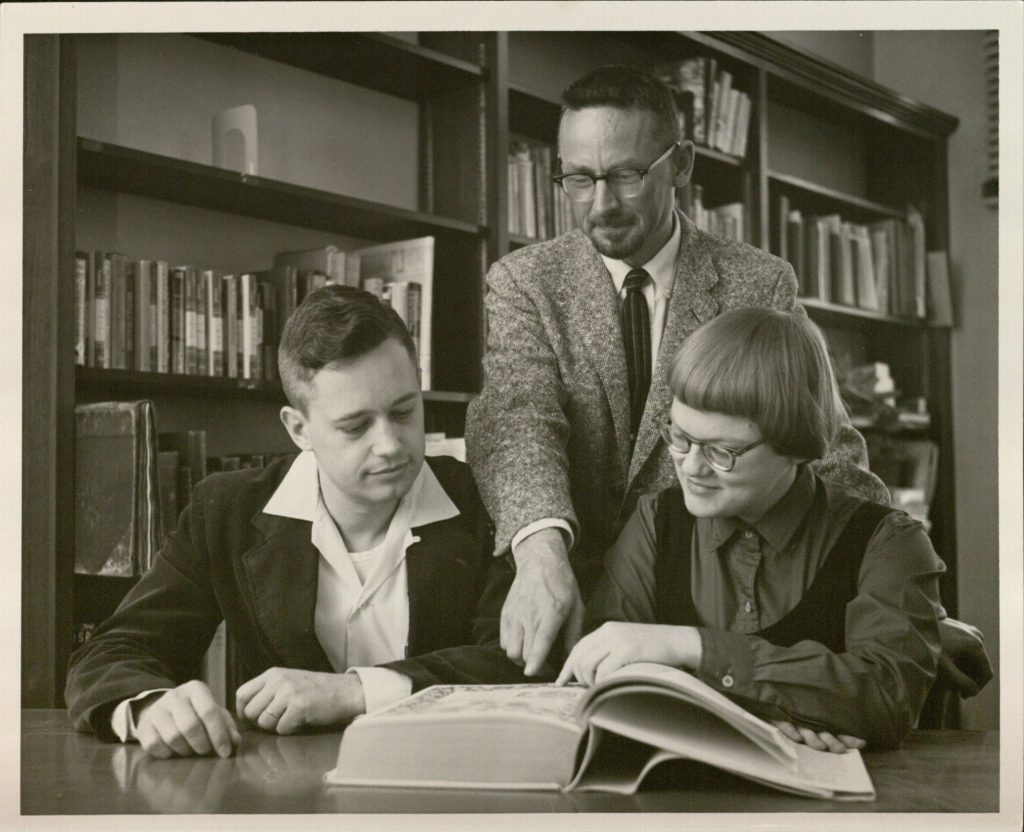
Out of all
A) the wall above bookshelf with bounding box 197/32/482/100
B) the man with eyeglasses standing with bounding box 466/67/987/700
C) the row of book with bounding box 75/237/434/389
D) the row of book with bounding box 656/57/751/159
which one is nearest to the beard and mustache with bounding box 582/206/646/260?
the man with eyeglasses standing with bounding box 466/67/987/700

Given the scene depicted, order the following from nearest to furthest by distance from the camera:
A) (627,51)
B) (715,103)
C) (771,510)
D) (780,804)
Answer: (780,804), (771,510), (627,51), (715,103)

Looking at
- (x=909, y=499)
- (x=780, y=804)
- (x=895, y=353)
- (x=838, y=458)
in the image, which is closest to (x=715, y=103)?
(x=895, y=353)

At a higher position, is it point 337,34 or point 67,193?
point 337,34

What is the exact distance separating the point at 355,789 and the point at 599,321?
0.68 meters

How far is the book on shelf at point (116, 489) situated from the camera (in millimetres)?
1456

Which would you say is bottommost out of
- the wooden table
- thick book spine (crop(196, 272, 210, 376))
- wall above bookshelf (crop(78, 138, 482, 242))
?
the wooden table

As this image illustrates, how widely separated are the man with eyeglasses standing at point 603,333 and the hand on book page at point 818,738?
1.03 ft

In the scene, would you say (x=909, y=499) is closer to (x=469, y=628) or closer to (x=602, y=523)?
(x=602, y=523)

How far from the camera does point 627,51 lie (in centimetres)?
150

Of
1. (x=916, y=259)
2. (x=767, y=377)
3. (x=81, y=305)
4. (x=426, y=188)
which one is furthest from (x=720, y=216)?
(x=81, y=305)

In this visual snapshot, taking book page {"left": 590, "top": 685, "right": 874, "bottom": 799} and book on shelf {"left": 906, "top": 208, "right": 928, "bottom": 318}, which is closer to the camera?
book page {"left": 590, "top": 685, "right": 874, "bottom": 799}

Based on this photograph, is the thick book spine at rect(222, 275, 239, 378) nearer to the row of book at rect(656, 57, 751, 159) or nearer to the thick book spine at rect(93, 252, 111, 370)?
the thick book spine at rect(93, 252, 111, 370)

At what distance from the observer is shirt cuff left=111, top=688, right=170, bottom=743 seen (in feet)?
3.44

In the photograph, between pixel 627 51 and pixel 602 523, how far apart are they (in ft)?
2.18
